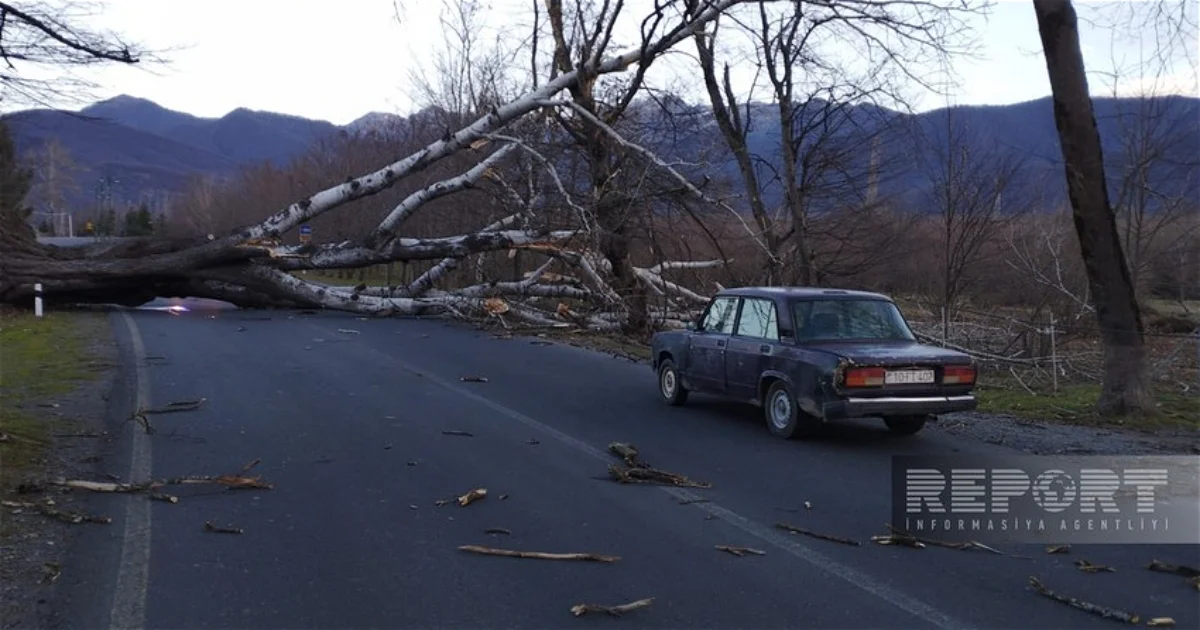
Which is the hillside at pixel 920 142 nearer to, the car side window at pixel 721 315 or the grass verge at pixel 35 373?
the grass verge at pixel 35 373

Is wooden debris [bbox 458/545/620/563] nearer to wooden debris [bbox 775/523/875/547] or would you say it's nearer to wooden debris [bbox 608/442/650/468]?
wooden debris [bbox 775/523/875/547]

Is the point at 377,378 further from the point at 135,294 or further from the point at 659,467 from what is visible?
the point at 135,294

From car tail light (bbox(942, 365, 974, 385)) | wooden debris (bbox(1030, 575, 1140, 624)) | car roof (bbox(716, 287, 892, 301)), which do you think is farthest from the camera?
car roof (bbox(716, 287, 892, 301))

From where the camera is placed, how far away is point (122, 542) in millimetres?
7090

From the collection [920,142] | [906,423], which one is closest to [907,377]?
[906,423]

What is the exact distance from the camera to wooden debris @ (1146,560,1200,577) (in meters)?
6.34

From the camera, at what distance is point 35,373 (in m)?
15.5

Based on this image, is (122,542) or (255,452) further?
(255,452)

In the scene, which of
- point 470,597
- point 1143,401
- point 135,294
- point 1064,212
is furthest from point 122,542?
point 1064,212

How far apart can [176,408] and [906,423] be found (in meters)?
8.04

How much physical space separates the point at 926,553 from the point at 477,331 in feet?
59.8

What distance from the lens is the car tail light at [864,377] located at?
33.2ft

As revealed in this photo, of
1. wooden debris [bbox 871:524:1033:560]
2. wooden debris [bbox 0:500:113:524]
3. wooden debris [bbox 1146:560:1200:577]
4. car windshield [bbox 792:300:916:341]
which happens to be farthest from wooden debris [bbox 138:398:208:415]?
wooden debris [bbox 1146:560:1200:577]

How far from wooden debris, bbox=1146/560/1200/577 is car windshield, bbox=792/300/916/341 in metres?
4.87
